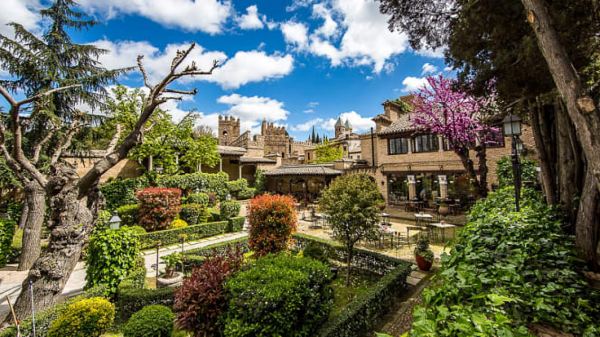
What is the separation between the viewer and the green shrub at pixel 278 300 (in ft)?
11.7

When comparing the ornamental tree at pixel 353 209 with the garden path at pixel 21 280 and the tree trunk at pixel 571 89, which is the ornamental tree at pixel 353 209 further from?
the garden path at pixel 21 280

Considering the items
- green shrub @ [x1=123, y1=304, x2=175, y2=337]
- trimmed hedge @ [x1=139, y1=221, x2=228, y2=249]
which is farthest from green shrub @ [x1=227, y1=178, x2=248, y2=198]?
green shrub @ [x1=123, y1=304, x2=175, y2=337]

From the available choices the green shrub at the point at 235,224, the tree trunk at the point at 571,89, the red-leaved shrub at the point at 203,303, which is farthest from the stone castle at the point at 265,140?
the tree trunk at the point at 571,89

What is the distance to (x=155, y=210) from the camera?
12703 millimetres

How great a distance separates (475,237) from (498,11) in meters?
4.74

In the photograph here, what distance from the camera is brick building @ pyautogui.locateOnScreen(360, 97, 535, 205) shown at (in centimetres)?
1614

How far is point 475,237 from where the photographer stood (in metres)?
3.52

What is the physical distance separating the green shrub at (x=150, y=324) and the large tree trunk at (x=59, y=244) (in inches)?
108

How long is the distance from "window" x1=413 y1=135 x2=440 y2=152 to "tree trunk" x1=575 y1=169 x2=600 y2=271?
49.4 feet

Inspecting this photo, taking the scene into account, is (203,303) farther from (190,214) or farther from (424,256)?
(190,214)

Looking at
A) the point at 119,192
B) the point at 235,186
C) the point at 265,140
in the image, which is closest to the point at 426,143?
the point at 235,186

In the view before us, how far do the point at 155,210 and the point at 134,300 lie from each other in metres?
7.96

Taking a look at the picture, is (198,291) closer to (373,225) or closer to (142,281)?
(142,281)

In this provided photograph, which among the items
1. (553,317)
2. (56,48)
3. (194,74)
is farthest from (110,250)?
(56,48)
